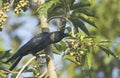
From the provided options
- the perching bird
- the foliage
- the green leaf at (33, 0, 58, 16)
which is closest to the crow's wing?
the perching bird

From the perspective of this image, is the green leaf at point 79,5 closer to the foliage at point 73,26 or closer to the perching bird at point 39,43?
the foliage at point 73,26

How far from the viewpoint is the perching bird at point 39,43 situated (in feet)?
15.8

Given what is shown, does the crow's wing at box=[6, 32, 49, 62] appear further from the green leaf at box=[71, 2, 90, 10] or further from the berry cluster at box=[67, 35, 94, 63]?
the green leaf at box=[71, 2, 90, 10]

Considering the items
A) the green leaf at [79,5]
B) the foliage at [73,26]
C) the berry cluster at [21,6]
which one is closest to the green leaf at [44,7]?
the foliage at [73,26]

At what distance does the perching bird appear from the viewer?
482cm

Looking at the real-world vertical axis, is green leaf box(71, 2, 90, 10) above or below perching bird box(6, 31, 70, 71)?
above

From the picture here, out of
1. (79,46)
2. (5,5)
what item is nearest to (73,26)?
(79,46)

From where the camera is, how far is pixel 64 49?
5.26 m

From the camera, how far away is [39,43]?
4.82 m

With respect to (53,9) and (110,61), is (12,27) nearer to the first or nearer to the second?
(110,61)

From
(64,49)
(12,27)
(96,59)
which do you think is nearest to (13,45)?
(12,27)

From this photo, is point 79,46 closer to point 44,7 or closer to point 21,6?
point 44,7

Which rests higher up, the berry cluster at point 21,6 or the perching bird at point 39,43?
the berry cluster at point 21,6

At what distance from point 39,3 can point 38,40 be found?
0.32 metres
